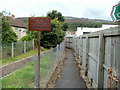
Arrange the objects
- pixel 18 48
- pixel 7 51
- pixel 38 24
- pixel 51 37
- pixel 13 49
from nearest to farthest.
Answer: pixel 38 24, pixel 7 51, pixel 13 49, pixel 18 48, pixel 51 37

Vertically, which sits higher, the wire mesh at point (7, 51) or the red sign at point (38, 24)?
the red sign at point (38, 24)

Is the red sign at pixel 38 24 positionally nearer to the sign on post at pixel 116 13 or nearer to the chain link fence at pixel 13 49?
the sign on post at pixel 116 13

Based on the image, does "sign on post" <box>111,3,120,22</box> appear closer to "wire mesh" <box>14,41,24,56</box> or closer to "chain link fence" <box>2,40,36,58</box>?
"chain link fence" <box>2,40,36,58</box>

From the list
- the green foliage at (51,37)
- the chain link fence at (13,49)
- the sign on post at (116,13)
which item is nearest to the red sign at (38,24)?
the sign on post at (116,13)

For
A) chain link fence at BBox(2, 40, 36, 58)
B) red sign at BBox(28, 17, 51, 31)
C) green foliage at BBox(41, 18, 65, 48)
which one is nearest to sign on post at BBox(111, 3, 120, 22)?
red sign at BBox(28, 17, 51, 31)

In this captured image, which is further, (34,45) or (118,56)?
(34,45)

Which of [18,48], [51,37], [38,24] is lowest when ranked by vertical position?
[18,48]

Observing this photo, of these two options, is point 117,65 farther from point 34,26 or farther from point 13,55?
point 13,55

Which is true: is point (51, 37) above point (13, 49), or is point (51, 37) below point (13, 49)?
above

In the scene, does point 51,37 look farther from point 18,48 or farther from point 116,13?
point 116,13

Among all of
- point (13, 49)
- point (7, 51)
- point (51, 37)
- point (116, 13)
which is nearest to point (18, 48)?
point (13, 49)

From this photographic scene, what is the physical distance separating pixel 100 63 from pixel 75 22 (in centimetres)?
6165

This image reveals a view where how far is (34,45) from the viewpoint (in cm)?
1841

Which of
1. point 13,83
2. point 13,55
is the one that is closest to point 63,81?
point 13,83
